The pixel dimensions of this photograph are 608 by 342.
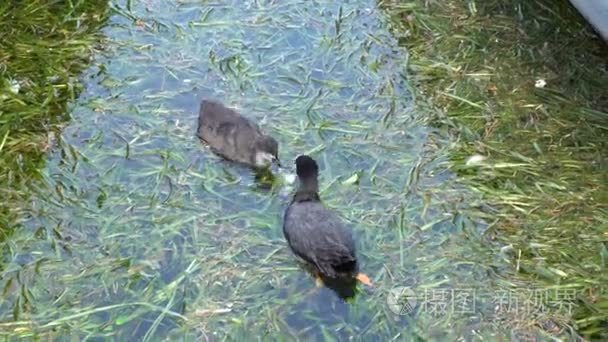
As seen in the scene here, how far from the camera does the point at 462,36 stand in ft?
19.3

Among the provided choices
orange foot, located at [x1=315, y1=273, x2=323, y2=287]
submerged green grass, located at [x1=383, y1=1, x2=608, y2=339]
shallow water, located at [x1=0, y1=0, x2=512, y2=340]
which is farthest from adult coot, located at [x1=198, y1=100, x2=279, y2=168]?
submerged green grass, located at [x1=383, y1=1, x2=608, y2=339]

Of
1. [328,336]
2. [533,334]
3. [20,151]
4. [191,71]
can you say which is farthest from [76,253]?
[533,334]

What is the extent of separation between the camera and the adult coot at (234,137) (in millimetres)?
4613

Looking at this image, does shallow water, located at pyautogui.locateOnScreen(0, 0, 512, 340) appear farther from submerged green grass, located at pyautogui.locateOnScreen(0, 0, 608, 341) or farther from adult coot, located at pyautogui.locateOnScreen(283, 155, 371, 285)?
adult coot, located at pyautogui.locateOnScreen(283, 155, 371, 285)

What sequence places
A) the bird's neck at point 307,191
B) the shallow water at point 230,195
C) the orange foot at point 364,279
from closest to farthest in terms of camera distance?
the shallow water at point 230,195 < the orange foot at point 364,279 < the bird's neck at point 307,191

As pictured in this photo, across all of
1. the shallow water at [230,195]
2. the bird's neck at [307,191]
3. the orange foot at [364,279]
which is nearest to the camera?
the shallow water at [230,195]

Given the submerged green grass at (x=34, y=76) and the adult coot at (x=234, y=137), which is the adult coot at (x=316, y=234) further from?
the submerged green grass at (x=34, y=76)

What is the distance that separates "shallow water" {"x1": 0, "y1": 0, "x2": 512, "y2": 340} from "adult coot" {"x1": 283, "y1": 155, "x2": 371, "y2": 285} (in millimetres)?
114

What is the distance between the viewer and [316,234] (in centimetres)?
400

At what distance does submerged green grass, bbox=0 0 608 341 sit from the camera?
3.89m

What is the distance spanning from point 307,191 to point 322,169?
0.42 metres

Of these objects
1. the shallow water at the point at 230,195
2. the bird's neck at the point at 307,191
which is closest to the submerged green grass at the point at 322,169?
the shallow water at the point at 230,195

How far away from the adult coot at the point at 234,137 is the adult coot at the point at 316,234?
35 cm

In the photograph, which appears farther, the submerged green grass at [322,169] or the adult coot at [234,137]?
the adult coot at [234,137]
